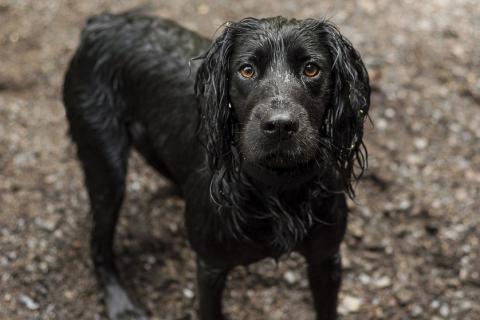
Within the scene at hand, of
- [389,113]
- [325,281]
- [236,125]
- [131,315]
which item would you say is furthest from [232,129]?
[389,113]

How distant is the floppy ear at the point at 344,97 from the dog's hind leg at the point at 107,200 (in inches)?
54.1

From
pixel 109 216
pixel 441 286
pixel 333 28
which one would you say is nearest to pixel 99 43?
pixel 109 216

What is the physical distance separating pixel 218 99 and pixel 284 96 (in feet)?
1.05

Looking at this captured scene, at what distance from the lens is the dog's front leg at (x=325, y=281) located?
11.8 ft

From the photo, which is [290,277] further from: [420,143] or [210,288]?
[420,143]

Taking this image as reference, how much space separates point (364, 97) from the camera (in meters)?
3.04

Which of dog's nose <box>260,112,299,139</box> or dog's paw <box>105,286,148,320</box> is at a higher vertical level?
dog's nose <box>260,112,299,139</box>

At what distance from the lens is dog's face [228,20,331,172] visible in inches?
111

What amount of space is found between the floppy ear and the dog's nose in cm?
30

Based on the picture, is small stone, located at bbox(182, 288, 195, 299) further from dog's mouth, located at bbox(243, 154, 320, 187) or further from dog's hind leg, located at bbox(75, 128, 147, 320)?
dog's mouth, located at bbox(243, 154, 320, 187)

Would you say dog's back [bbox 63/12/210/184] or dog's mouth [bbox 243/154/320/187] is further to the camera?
dog's back [bbox 63/12/210/184]

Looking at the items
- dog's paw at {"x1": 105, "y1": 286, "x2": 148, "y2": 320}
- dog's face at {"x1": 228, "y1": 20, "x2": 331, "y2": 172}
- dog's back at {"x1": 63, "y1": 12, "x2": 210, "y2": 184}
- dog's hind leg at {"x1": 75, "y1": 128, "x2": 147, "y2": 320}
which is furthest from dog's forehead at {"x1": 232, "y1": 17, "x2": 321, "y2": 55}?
dog's paw at {"x1": 105, "y1": 286, "x2": 148, "y2": 320}

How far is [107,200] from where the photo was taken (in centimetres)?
414

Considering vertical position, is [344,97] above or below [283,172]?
above
